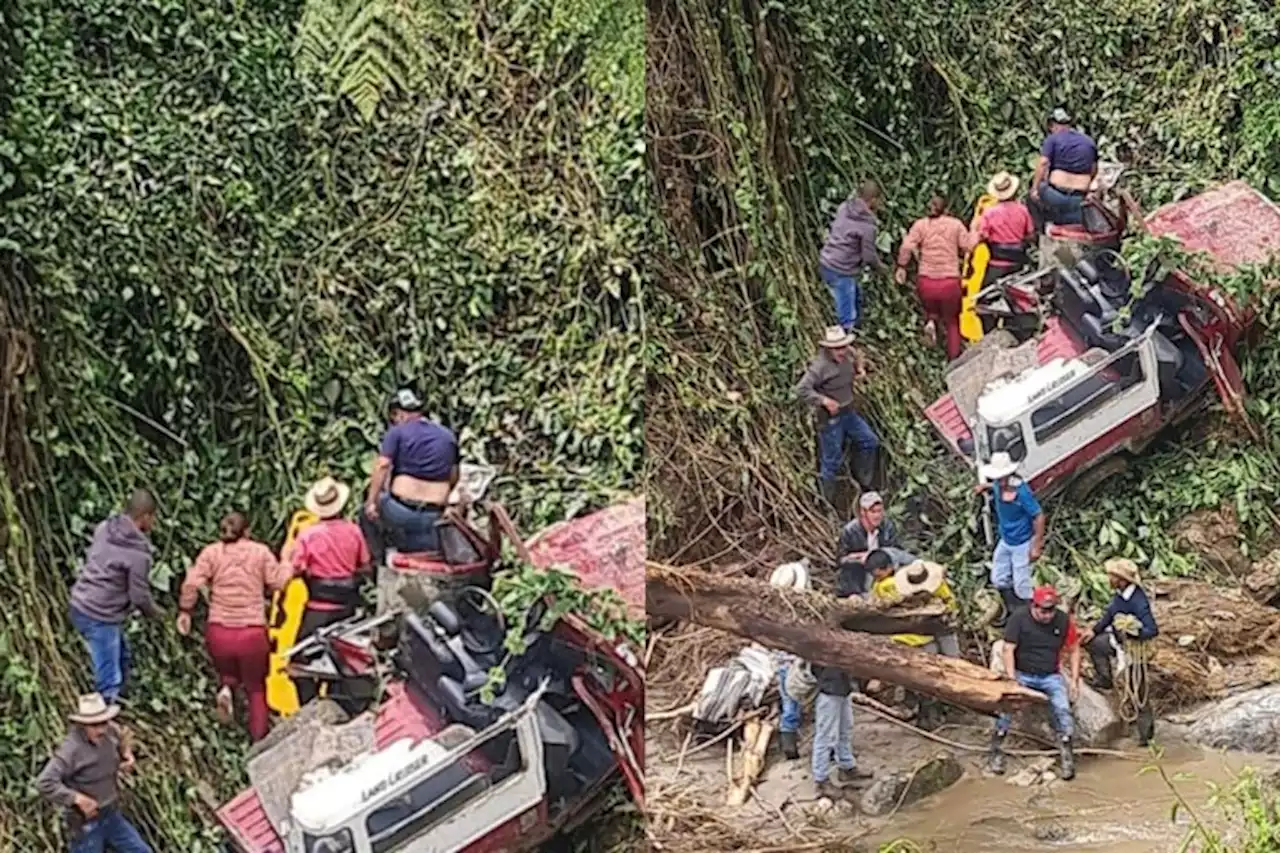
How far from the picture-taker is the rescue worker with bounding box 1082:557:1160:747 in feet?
9.83

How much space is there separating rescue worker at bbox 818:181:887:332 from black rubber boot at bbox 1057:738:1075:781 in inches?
36.4

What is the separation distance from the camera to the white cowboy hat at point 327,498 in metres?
3.15

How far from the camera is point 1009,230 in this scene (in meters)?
3.11

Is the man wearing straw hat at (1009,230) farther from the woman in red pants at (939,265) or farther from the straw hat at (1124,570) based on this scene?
the straw hat at (1124,570)

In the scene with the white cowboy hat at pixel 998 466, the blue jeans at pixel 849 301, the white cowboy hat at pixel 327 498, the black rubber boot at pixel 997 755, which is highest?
the blue jeans at pixel 849 301

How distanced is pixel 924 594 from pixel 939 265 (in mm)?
674

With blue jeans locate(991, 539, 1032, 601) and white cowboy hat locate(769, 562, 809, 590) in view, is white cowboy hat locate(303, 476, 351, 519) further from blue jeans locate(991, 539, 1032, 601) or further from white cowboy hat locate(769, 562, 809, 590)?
blue jeans locate(991, 539, 1032, 601)

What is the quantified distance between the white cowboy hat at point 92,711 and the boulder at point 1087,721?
1817 millimetres

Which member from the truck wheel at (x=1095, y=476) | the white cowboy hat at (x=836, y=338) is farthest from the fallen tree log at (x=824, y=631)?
the white cowboy hat at (x=836, y=338)

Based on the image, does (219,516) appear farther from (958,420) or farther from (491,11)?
(958,420)

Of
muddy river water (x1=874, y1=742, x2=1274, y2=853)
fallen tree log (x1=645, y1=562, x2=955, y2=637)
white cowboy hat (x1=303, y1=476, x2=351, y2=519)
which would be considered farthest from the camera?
white cowboy hat (x1=303, y1=476, x2=351, y2=519)

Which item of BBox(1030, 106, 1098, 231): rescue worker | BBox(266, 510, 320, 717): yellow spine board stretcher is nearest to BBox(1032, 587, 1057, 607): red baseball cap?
BBox(1030, 106, 1098, 231): rescue worker

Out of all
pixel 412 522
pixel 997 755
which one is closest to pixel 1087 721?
pixel 997 755

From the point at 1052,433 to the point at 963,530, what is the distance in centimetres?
26
